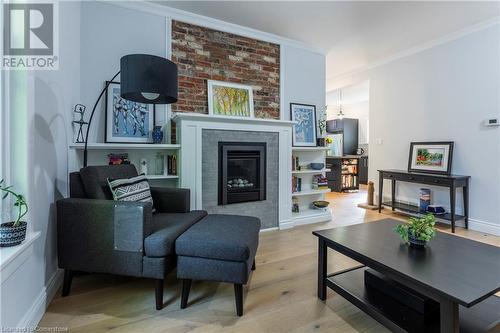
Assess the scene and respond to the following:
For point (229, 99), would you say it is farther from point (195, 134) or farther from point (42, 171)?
point (42, 171)

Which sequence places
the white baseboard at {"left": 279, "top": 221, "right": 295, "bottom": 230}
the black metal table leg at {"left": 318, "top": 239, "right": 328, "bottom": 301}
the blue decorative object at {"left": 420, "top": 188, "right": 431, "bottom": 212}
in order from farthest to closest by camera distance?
the blue decorative object at {"left": 420, "top": 188, "right": 431, "bottom": 212}, the white baseboard at {"left": 279, "top": 221, "right": 295, "bottom": 230}, the black metal table leg at {"left": 318, "top": 239, "right": 328, "bottom": 301}

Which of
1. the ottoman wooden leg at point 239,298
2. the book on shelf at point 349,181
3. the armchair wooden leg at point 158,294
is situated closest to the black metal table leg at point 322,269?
the ottoman wooden leg at point 239,298

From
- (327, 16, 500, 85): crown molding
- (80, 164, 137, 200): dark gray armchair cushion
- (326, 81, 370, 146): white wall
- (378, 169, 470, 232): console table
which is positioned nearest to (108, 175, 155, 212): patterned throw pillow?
(80, 164, 137, 200): dark gray armchair cushion

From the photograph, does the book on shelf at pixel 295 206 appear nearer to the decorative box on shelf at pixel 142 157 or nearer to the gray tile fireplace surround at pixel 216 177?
the gray tile fireplace surround at pixel 216 177

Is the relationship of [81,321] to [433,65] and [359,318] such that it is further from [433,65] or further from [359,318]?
[433,65]

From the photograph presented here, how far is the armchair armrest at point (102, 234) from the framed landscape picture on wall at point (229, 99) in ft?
6.35

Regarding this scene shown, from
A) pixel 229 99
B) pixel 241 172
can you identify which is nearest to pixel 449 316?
pixel 241 172

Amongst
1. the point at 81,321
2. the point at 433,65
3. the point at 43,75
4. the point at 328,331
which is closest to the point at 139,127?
the point at 43,75

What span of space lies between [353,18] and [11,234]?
3776mm

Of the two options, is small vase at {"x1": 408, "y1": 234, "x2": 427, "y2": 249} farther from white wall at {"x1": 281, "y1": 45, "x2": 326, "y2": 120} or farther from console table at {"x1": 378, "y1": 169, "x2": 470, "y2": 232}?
white wall at {"x1": 281, "y1": 45, "x2": 326, "y2": 120}

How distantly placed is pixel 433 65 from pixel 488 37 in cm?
66

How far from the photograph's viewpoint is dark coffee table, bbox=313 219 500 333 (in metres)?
1.11

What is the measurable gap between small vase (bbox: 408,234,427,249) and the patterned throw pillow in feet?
6.41

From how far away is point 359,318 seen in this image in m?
1.60
